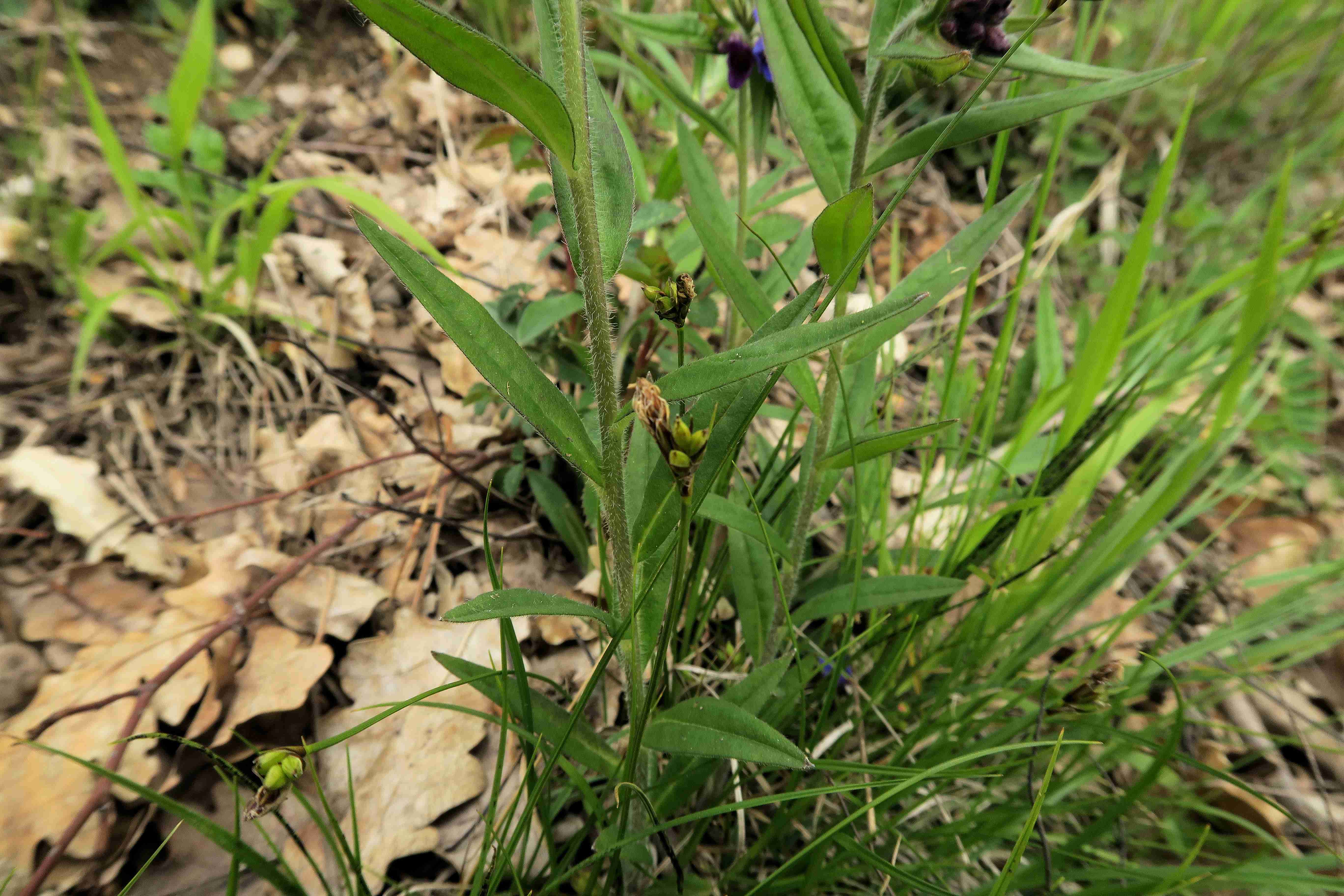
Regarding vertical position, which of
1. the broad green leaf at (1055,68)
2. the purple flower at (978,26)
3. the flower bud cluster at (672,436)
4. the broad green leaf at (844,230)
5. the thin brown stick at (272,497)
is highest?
the purple flower at (978,26)

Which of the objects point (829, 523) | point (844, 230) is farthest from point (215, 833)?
point (829, 523)

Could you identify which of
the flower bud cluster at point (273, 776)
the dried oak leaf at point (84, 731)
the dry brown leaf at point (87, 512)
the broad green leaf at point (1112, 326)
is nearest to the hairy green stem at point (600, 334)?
the flower bud cluster at point (273, 776)

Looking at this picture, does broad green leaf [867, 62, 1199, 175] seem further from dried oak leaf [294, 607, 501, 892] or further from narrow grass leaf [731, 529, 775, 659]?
dried oak leaf [294, 607, 501, 892]

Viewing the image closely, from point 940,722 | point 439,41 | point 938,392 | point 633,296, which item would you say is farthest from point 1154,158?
point 439,41

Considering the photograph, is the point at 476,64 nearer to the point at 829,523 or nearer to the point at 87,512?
the point at 829,523

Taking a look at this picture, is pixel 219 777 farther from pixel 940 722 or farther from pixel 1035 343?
pixel 1035 343

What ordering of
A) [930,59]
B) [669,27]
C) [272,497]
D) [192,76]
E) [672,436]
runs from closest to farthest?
[672,436] < [930,59] < [669,27] < [272,497] < [192,76]

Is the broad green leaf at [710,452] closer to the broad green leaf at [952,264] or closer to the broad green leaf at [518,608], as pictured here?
the broad green leaf at [518,608]
